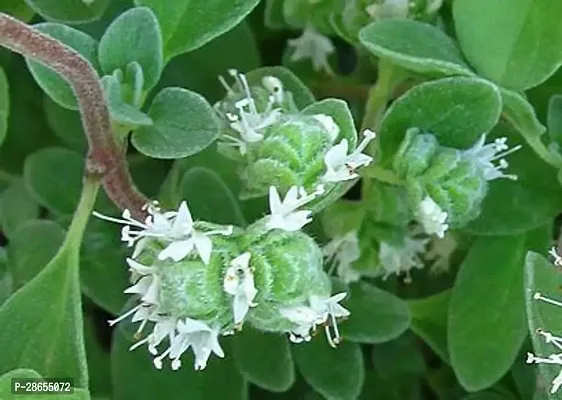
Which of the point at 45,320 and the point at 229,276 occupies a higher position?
the point at 229,276

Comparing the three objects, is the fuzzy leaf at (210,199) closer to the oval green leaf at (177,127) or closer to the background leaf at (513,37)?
the oval green leaf at (177,127)

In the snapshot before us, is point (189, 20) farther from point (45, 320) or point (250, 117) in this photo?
point (45, 320)

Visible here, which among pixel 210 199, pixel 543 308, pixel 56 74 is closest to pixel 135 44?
pixel 56 74

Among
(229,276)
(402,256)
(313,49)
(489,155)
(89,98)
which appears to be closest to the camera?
(229,276)

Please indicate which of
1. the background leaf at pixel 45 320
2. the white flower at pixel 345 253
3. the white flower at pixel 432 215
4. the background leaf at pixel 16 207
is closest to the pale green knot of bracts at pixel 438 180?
the white flower at pixel 432 215

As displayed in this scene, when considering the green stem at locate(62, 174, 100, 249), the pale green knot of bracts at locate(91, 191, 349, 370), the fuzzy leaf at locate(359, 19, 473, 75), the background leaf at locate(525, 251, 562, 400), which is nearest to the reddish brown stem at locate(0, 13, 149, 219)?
the green stem at locate(62, 174, 100, 249)

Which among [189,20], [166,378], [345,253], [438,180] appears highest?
[189,20]

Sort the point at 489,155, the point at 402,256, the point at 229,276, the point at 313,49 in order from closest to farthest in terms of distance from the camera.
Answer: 1. the point at 229,276
2. the point at 489,155
3. the point at 402,256
4. the point at 313,49

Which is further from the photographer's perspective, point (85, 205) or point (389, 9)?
point (389, 9)
